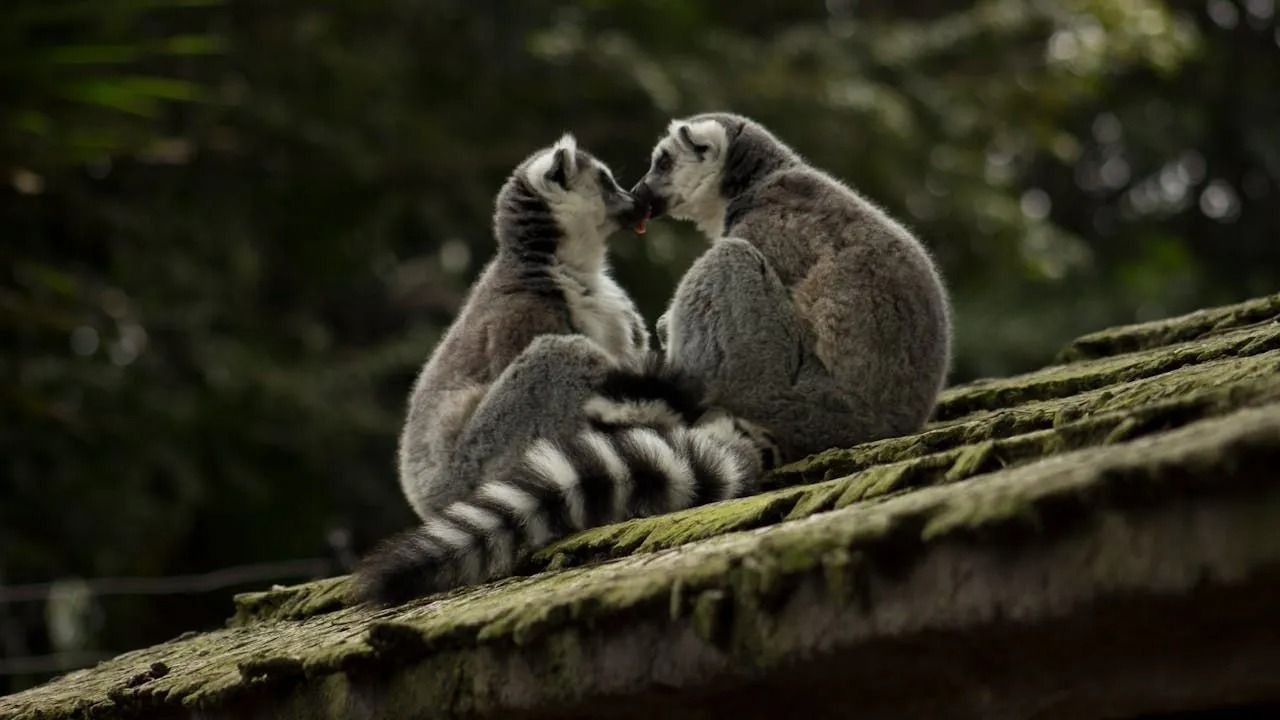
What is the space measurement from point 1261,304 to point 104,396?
31.4ft

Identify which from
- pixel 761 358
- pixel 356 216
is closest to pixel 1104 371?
pixel 761 358

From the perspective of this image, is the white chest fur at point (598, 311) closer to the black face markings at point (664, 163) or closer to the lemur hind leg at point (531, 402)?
the lemur hind leg at point (531, 402)

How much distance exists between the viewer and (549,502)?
3764mm

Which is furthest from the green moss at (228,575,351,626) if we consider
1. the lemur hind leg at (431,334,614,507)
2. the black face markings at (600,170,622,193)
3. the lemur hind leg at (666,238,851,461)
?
the black face markings at (600,170,622,193)

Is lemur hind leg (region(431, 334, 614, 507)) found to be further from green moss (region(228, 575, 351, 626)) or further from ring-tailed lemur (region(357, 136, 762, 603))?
green moss (region(228, 575, 351, 626))

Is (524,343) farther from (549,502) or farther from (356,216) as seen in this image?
(356,216)

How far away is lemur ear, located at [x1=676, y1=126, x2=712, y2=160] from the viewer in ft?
17.0

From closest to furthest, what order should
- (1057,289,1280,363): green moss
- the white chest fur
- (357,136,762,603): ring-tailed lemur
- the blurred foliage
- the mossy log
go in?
the mossy log < (357,136,762,603): ring-tailed lemur < (1057,289,1280,363): green moss < the white chest fur < the blurred foliage

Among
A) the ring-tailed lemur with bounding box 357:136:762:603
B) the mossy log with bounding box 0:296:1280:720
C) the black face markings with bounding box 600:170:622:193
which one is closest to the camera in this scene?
the mossy log with bounding box 0:296:1280:720

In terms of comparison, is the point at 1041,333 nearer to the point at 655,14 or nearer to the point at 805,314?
the point at 655,14

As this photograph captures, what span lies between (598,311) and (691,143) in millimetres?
645

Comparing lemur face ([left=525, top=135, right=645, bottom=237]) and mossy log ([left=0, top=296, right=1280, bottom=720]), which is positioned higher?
lemur face ([left=525, top=135, right=645, bottom=237])

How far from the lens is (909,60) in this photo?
1423 cm

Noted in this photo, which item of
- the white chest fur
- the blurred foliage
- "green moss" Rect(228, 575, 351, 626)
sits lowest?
"green moss" Rect(228, 575, 351, 626)
